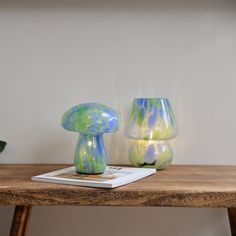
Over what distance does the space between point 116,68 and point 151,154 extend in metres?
0.29

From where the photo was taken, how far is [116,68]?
3.41 ft

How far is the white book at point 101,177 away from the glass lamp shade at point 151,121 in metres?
0.09

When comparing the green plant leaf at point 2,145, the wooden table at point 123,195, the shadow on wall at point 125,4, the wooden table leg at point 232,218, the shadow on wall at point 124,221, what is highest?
the shadow on wall at point 125,4

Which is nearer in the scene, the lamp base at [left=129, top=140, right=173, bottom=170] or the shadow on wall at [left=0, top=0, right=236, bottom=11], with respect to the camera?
the lamp base at [left=129, top=140, right=173, bottom=170]

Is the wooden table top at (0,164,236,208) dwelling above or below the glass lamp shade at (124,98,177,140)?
below

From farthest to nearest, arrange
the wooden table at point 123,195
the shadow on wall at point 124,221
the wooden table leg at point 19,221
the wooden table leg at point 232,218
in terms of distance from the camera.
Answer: the shadow on wall at point 124,221 → the wooden table leg at point 232,218 → the wooden table leg at point 19,221 → the wooden table at point 123,195

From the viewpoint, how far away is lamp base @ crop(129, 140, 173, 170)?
2.96 feet

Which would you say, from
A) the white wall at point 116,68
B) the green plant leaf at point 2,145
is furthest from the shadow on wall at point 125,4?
the green plant leaf at point 2,145

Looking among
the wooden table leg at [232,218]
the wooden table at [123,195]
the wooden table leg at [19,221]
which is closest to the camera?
the wooden table at [123,195]

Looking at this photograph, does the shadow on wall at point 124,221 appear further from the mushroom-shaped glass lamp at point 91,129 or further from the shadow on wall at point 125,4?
the shadow on wall at point 125,4

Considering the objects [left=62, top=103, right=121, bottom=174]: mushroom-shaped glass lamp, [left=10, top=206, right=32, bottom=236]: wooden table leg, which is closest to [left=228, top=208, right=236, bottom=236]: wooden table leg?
[left=62, top=103, right=121, bottom=174]: mushroom-shaped glass lamp

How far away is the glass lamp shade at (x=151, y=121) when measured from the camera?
2.95ft

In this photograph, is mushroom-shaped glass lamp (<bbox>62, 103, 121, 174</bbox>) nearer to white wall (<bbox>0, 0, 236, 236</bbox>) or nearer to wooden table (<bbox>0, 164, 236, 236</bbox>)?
wooden table (<bbox>0, 164, 236, 236</bbox>)

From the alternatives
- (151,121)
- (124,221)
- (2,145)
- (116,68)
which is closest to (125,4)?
(116,68)
